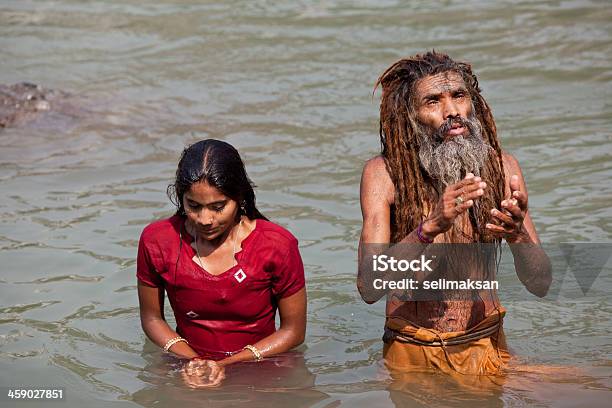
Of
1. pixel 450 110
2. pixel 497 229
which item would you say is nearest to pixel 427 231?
pixel 497 229

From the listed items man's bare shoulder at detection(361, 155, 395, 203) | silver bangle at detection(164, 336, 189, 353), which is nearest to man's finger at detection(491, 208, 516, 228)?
man's bare shoulder at detection(361, 155, 395, 203)

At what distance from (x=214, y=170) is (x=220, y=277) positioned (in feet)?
1.84

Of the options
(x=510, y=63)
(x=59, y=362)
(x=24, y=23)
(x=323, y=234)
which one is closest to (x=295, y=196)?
(x=323, y=234)

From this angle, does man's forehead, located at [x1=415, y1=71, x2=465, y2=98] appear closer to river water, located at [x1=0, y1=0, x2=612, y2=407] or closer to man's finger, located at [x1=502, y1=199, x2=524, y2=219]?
man's finger, located at [x1=502, y1=199, x2=524, y2=219]

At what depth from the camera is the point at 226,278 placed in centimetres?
526

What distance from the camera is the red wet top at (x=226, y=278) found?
17.3ft

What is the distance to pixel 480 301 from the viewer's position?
17.7 feet

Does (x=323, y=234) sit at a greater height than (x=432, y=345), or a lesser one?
greater

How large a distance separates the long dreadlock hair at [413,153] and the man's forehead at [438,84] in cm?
2

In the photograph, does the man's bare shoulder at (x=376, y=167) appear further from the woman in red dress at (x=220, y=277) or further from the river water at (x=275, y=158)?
the river water at (x=275, y=158)

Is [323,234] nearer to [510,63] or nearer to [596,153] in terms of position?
[596,153]

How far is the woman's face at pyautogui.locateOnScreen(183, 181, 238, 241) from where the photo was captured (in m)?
5.03

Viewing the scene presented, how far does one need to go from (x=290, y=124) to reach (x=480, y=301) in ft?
17.7

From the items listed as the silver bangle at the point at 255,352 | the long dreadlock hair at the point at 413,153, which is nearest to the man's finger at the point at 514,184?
the long dreadlock hair at the point at 413,153
